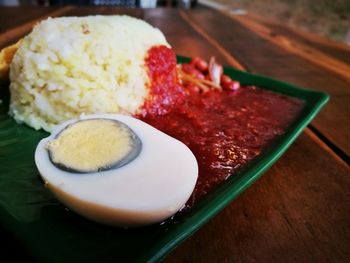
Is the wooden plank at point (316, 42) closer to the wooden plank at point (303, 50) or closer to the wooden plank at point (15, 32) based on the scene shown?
the wooden plank at point (303, 50)

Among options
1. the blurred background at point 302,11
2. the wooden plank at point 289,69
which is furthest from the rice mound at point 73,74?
A: the blurred background at point 302,11

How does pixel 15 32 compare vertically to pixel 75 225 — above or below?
below

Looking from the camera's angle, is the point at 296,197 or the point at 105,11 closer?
the point at 296,197

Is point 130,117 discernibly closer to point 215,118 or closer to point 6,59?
point 215,118

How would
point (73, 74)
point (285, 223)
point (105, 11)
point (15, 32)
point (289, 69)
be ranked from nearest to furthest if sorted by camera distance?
point (285, 223) < point (73, 74) < point (289, 69) < point (15, 32) < point (105, 11)

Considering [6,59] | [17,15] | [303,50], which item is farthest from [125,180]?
[17,15]

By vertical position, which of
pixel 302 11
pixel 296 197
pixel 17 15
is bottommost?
pixel 302 11

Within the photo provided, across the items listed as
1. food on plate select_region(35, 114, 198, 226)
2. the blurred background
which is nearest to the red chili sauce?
food on plate select_region(35, 114, 198, 226)

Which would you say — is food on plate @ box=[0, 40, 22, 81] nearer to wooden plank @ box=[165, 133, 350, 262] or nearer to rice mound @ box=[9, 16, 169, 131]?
rice mound @ box=[9, 16, 169, 131]
